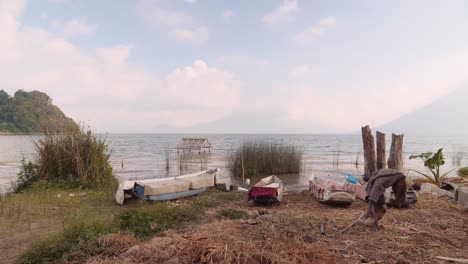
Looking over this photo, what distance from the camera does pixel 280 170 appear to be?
15.9 m

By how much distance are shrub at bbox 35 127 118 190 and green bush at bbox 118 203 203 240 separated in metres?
4.41

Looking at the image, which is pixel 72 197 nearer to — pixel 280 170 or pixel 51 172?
pixel 51 172

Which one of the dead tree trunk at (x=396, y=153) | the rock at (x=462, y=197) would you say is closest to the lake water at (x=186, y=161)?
the dead tree trunk at (x=396, y=153)

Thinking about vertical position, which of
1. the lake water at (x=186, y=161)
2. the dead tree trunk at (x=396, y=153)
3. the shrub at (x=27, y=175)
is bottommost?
the lake water at (x=186, y=161)

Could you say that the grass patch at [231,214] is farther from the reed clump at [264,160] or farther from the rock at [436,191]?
the reed clump at [264,160]

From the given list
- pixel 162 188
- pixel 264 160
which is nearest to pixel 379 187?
pixel 162 188

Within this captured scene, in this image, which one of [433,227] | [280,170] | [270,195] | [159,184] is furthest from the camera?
[280,170]

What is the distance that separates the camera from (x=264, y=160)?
15578 millimetres

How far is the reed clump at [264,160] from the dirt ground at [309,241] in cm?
829

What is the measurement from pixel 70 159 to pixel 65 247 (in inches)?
256

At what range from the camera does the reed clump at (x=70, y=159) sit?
32.1 feet

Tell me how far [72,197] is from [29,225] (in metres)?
2.64

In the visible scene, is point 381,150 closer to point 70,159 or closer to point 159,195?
point 159,195

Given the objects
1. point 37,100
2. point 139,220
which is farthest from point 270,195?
point 37,100
